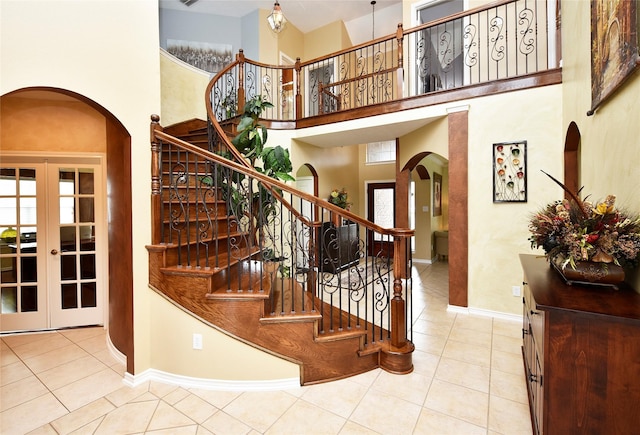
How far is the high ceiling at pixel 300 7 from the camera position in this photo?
20.0 feet

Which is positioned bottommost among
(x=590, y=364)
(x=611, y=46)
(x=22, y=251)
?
(x=590, y=364)

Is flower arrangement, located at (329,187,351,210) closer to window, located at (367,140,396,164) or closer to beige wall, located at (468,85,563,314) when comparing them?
window, located at (367,140,396,164)

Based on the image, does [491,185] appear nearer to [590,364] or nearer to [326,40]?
[590,364]

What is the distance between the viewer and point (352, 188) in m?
7.74

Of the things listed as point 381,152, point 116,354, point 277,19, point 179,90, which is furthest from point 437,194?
point 116,354

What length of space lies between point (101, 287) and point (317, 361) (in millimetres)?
2894

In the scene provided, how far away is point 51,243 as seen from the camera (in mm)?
3344

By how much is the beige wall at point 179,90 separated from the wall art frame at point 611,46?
5143 mm

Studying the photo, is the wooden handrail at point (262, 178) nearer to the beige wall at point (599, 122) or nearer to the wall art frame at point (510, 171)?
the beige wall at point (599, 122)

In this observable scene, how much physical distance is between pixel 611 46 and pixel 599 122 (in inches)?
19.6

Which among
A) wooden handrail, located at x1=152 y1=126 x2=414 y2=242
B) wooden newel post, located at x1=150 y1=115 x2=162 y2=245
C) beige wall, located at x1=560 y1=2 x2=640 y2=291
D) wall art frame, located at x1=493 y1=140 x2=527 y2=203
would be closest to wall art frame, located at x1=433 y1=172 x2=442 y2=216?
wall art frame, located at x1=493 y1=140 x2=527 y2=203

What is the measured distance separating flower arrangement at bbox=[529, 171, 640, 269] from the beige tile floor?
117cm

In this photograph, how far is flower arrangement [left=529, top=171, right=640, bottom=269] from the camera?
1.32 m

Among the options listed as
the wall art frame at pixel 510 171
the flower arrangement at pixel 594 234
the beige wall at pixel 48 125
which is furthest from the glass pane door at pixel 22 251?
the wall art frame at pixel 510 171
